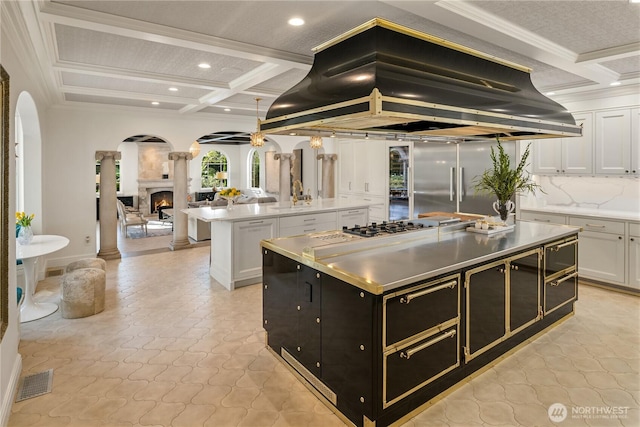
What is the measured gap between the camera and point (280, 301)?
2879 millimetres

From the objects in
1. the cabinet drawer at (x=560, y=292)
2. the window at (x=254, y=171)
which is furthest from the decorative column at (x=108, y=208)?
the window at (x=254, y=171)

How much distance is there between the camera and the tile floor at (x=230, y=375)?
2.32m

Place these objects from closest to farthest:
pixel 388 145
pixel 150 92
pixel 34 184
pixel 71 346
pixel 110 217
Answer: pixel 71 346
pixel 34 184
pixel 150 92
pixel 110 217
pixel 388 145

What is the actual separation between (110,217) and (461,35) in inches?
241

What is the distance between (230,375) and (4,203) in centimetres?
187

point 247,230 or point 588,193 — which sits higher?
point 588,193

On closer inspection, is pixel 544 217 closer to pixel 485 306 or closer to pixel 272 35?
pixel 485 306

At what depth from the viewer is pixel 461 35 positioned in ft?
10.1

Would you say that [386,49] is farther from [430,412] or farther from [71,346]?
[71,346]

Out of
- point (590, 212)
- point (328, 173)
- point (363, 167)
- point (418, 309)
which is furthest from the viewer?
point (328, 173)

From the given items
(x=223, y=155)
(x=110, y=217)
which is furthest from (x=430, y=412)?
(x=223, y=155)

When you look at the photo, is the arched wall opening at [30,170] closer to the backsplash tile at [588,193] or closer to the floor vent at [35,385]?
the floor vent at [35,385]

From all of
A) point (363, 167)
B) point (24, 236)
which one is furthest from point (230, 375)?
point (363, 167)

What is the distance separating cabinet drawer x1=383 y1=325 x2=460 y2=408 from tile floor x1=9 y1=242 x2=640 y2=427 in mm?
224
